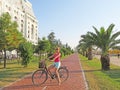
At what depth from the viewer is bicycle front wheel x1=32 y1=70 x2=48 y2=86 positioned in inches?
442

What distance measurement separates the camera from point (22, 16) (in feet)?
296

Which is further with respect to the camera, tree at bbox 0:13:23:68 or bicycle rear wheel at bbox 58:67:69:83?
tree at bbox 0:13:23:68

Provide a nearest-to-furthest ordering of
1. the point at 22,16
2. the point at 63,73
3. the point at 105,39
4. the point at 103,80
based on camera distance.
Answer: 1. the point at 63,73
2. the point at 103,80
3. the point at 105,39
4. the point at 22,16

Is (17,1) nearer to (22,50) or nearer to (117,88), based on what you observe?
(22,50)

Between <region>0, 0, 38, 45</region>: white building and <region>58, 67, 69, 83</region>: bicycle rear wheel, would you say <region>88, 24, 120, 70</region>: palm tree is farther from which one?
<region>0, 0, 38, 45</region>: white building

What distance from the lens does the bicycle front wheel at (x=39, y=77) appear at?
11227 millimetres

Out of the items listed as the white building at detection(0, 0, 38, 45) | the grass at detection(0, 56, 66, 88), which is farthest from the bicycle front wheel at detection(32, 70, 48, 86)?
the white building at detection(0, 0, 38, 45)

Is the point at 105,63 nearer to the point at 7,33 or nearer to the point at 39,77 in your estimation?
the point at 7,33

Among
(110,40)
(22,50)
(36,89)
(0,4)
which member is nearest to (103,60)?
(110,40)

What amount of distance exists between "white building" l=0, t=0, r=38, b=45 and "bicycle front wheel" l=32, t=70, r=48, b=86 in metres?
57.2

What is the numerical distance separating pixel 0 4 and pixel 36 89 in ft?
191

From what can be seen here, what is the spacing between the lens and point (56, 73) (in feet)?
37.9

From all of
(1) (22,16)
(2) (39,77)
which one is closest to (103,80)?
(2) (39,77)

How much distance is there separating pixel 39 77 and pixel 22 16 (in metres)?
81.1
